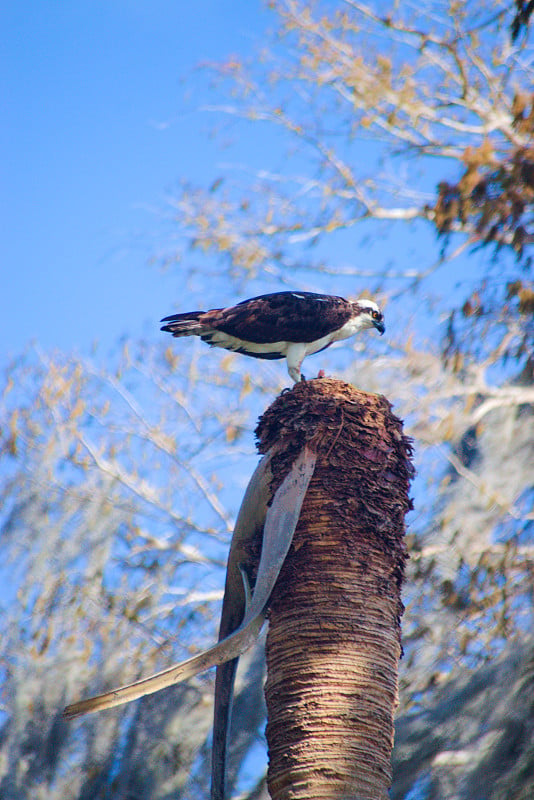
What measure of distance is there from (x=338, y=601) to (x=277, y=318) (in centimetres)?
292

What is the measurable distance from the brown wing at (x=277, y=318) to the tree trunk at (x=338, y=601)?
1998 millimetres

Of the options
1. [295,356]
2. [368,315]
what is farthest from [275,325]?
[368,315]

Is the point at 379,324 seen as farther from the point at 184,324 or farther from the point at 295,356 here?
Answer: the point at 184,324

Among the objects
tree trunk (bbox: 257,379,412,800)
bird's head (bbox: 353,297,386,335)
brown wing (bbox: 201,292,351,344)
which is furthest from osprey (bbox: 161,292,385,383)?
tree trunk (bbox: 257,379,412,800)

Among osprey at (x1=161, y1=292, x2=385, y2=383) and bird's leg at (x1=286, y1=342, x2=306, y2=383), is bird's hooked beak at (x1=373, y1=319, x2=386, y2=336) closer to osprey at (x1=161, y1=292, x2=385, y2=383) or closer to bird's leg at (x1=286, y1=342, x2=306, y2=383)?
osprey at (x1=161, y1=292, x2=385, y2=383)

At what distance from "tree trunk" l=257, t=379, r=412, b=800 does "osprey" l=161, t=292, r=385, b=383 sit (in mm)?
1982

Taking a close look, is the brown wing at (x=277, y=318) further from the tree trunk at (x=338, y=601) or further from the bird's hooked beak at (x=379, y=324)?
the tree trunk at (x=338, y=601)

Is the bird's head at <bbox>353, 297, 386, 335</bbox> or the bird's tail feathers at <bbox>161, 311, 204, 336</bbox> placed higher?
the bird's head at <bbox>353, 297, 386, 335</bbox>

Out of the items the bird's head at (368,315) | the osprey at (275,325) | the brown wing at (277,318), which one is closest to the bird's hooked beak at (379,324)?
the bird's head at (368,315)

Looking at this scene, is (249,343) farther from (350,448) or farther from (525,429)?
(525,429)

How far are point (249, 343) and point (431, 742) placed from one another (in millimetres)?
3507

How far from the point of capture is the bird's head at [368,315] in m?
7.36

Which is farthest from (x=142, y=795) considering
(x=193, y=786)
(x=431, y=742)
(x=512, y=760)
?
(x=512, y=760)

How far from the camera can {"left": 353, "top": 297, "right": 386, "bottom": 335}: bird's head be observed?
7359 mm
